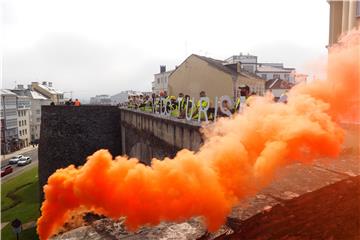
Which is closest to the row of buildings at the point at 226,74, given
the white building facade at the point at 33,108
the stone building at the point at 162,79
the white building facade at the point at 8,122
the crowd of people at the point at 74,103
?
the crowd of people at the point at 74,103

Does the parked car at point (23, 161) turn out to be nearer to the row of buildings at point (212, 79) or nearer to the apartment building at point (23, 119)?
the apartment building at point (23, 119)

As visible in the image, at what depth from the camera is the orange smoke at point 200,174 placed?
524cm

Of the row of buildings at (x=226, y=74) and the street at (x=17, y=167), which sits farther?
the street at (x=17, y=167)

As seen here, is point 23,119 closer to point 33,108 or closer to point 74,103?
point 33,108

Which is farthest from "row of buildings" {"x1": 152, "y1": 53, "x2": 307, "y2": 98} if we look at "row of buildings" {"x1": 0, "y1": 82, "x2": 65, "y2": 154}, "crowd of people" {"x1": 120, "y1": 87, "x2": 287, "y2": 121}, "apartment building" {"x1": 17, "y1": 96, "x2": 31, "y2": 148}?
"apartment building" {"x1": 17, "y1": 96, "x2": 31, "y2": 148}

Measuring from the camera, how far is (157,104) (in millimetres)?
24203

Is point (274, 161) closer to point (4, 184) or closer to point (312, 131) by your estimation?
point (312, 131)

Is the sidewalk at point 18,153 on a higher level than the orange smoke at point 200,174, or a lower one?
lower

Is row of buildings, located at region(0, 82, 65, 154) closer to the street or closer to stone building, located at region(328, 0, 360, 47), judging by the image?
the street

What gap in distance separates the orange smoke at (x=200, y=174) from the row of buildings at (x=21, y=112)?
244 feet

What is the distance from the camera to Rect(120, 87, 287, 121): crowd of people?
12226mm

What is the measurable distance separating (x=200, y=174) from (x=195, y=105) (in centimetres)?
1230

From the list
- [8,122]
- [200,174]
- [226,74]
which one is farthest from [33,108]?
[200,174]

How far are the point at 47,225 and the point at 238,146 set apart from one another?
3.91 meters
